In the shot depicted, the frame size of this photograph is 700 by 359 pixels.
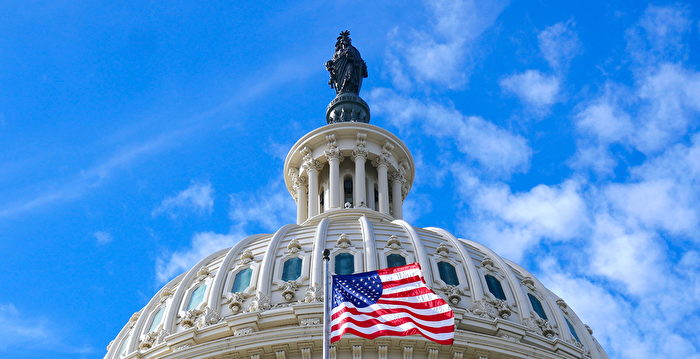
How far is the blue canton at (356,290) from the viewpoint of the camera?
108ft

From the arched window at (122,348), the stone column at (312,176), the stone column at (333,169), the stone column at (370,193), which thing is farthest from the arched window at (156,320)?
the stone column at (370,193)

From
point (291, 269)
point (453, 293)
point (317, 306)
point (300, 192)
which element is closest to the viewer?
point (317, 306)

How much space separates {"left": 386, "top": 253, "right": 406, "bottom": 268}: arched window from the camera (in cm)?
4753

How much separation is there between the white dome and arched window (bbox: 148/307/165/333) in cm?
6

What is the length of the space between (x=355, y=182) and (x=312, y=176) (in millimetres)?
2597

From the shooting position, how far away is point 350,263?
4728 cm

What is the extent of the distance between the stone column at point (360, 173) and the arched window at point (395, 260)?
10.9 meters

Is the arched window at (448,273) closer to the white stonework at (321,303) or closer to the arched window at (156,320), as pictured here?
the white stonework at (321,303)

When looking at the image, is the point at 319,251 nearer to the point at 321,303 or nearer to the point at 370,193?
the point at 321,303

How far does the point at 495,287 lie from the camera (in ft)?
159

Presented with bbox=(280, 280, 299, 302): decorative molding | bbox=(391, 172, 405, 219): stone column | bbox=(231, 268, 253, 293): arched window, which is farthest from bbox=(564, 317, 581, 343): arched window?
bbox=(391, 172, 405, 219): stone column

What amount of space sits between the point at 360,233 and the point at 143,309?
10.1 metres

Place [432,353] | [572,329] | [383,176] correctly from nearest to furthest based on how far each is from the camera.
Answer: [432,353]
[572,329]
[383,176]

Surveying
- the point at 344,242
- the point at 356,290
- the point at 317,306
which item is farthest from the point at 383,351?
the point at 344,242
